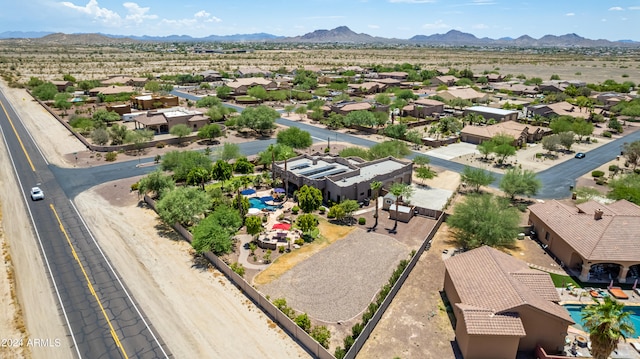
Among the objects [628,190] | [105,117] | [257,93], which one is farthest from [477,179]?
[257,93]

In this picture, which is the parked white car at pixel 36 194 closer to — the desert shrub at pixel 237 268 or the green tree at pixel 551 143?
the desert shrub at pixel 237 268

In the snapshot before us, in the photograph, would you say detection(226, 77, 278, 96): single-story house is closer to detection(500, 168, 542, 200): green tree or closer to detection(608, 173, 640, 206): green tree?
detection(500, 168, 542, 200): green tree

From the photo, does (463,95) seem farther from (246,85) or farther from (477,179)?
(477,179)

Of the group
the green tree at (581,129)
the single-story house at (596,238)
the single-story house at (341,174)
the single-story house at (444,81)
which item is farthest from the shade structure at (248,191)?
the single-story house at (444,81)

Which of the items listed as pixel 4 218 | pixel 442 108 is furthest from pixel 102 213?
pixel 442 108

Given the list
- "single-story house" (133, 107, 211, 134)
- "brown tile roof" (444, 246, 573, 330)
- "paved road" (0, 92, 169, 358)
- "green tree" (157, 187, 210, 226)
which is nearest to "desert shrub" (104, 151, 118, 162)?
"paved road" (0, 92, 169, 358)
